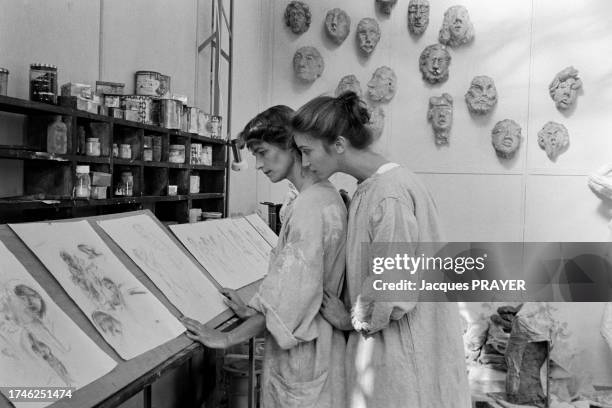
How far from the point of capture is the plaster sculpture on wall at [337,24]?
6258 millimetres

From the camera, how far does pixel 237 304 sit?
7.38 feet

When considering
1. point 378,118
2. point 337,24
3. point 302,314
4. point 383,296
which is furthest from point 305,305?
point 337,24

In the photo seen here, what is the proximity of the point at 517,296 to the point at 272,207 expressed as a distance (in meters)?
2.98

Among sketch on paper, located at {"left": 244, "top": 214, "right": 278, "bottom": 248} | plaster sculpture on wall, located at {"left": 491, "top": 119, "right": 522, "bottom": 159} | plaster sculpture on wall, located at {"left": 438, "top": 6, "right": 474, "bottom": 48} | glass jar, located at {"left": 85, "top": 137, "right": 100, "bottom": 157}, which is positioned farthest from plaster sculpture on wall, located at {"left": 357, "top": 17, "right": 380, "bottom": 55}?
glass jar, located at {"left": 85, "top": 137, "right": 100, "bottom": 157}

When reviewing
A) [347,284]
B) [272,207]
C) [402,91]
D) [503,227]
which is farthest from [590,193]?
[347,284]

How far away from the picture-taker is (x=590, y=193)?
619 cm

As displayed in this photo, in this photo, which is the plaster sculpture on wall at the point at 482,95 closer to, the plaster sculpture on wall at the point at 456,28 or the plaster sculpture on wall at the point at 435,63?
the plaster sculpture on wall at the point at 435,63

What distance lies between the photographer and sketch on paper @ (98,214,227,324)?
1.99m

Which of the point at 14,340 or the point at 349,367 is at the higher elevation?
the point at 14,340

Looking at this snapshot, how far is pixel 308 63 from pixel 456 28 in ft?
4.79

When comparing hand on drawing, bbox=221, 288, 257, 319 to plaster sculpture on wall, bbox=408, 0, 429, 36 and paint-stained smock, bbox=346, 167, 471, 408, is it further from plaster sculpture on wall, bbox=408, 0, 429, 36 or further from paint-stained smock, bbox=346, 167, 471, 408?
plaster sculpture on wall, bbox=408, 0, 429, 36

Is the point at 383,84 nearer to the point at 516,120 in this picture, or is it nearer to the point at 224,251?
the point at 516,120

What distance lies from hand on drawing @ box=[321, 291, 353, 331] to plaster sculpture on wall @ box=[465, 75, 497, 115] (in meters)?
4.61

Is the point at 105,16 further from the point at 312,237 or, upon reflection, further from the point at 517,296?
the point at 517,296
